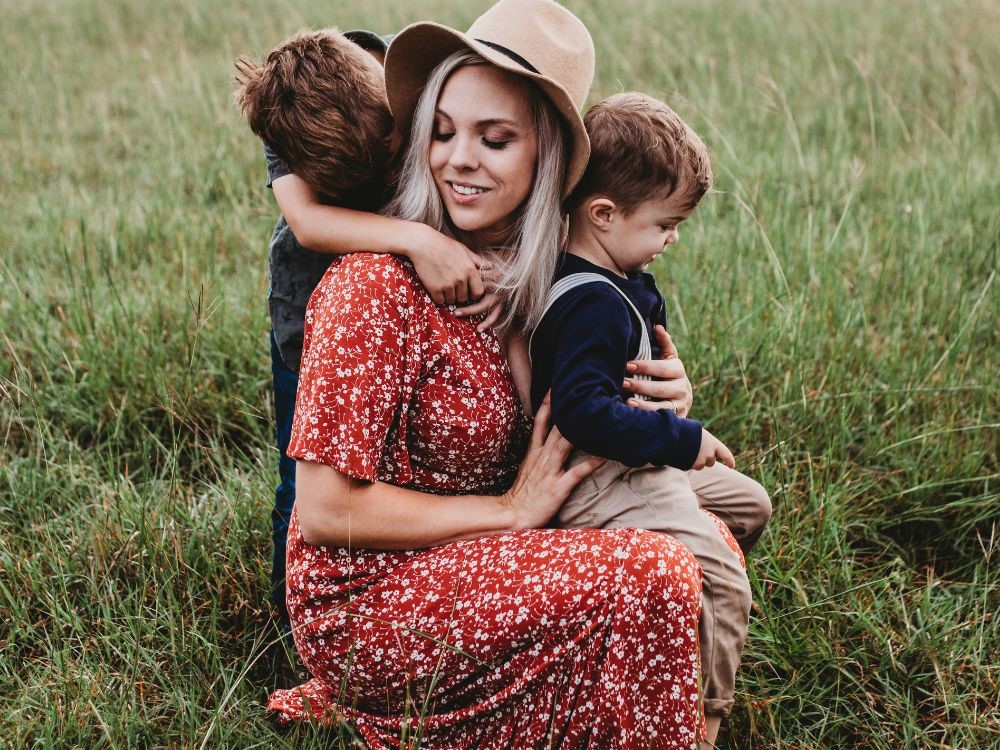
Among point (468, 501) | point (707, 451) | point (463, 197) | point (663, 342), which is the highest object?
point (463, 197)

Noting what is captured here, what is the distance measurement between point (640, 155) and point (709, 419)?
1.28 m

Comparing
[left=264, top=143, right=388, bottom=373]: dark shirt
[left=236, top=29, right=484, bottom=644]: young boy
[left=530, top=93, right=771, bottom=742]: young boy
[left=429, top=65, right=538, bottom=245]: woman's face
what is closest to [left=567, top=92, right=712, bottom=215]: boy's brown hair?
[left=530, top=93, right=771, bottom=742]: young boy

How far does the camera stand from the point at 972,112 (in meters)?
5.74

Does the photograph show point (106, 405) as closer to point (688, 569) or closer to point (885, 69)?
point (688, 569)

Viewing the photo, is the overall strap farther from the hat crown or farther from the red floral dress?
the hat crown

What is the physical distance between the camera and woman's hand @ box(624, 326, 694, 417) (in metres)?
2.22

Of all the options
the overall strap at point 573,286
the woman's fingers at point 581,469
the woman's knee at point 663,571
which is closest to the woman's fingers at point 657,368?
the overall strap at point 573,286

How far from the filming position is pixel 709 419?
319 centimetres

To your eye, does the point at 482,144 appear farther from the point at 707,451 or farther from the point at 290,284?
the point at 707,451

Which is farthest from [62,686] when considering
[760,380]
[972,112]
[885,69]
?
[885,69]

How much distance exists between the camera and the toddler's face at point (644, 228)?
7.23 feet

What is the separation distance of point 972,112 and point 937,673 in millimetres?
4440

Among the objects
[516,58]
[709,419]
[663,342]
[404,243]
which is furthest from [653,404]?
[709,419]

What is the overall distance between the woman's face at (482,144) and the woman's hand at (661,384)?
49cm
